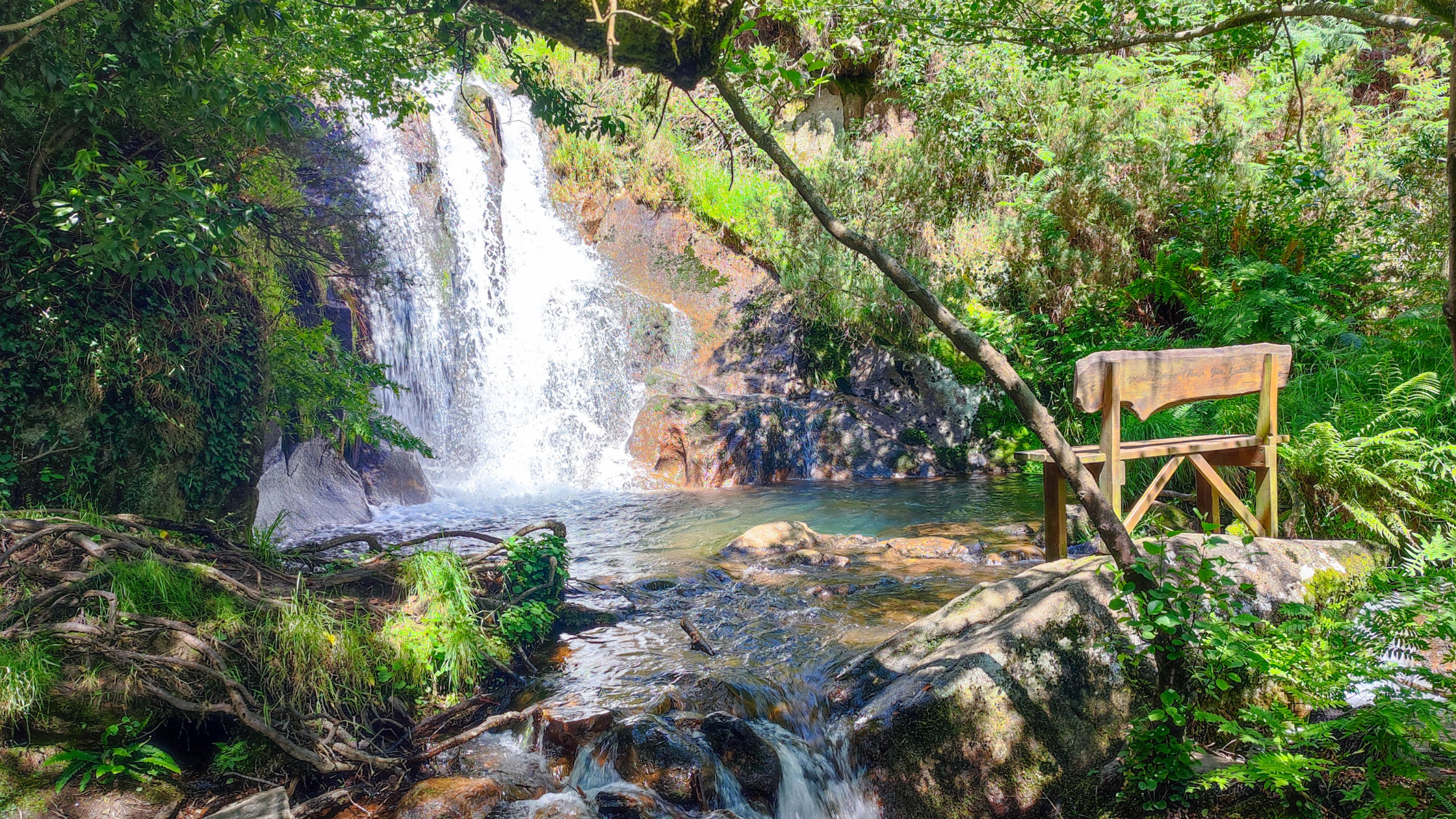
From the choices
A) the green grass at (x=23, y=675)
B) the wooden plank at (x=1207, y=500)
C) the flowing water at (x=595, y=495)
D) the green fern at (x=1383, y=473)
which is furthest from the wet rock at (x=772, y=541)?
the green grass at (x=23, y=675)

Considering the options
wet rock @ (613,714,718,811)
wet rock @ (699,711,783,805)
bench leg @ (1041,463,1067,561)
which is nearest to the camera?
wet rock @ (613,714,718,811)

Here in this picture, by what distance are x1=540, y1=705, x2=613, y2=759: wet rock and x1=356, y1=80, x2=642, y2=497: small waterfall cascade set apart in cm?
837

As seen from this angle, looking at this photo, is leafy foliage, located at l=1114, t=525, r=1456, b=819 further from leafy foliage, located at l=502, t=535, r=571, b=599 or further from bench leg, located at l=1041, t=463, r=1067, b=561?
leafy foliage, located at l=502, t=535, r=571, b=599

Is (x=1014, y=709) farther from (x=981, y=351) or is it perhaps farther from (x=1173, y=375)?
(x=1173, y=375)

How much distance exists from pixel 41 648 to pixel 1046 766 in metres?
4.74

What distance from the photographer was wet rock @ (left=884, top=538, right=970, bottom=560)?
7.86 metres

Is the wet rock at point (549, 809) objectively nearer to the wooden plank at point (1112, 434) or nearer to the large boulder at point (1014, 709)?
the large boulder at point (1014, 709)

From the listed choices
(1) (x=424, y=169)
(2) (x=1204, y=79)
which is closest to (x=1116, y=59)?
(2) (x=1204, y=79)

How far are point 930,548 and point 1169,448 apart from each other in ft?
10.2

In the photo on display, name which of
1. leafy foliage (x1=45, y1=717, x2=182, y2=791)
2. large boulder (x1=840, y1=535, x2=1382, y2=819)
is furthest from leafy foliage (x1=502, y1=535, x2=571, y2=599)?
large boulder (x1=840, y1=535, x2=1382, y2=819)

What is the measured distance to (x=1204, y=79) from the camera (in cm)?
1047

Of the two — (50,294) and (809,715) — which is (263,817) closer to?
(809,715)

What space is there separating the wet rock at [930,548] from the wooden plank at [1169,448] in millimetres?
2458

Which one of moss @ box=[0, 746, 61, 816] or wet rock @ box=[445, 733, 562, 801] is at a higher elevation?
moss @ box=[0, 746, 61, 816]
